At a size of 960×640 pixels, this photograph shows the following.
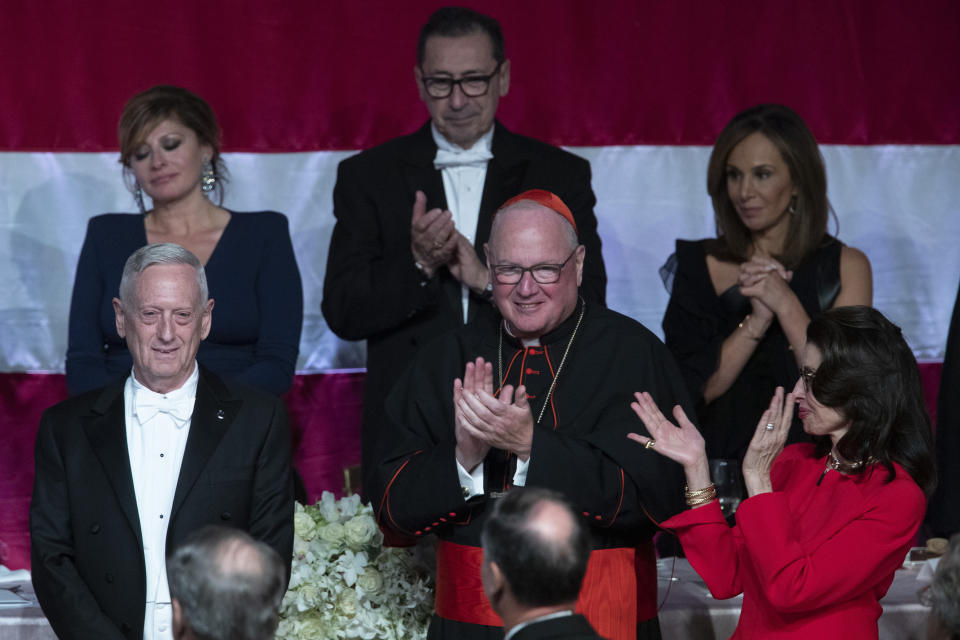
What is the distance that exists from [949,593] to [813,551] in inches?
28.0

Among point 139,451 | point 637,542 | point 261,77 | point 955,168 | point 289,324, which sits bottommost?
point 637,542

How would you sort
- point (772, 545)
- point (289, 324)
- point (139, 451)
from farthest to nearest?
point (289, 324) < point (139, 451) < point (772, 545)

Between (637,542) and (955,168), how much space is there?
315cm

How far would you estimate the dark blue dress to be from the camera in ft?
14.2

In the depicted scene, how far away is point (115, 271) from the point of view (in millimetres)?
4469

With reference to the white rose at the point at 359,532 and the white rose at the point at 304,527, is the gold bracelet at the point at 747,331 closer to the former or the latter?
the white rose at the point at 359,532

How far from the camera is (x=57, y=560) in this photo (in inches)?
128

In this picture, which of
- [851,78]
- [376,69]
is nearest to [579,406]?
[376,69]

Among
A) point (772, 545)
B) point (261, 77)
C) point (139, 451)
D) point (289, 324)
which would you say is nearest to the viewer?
point (772, 545)

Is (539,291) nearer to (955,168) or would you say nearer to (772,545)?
(772,545)

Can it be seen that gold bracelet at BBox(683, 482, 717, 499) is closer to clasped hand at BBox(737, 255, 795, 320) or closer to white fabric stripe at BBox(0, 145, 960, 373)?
clasped hand at BBox(737, 255, 795, 320)

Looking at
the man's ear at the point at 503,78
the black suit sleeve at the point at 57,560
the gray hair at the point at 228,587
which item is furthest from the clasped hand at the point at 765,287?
the gray hair at the point at 228,587

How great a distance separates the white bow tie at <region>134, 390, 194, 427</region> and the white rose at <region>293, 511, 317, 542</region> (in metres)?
0.56

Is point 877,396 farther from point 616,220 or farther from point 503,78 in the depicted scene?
point 616,220
